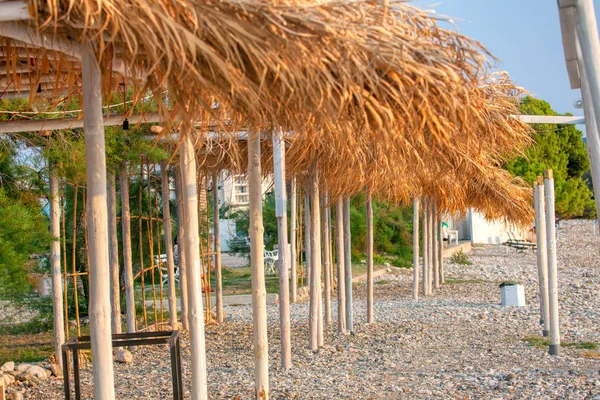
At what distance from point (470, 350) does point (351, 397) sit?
296 cm

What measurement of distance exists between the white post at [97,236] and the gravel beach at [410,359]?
11.4ft

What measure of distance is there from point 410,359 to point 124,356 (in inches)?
129

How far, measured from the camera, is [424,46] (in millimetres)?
3184

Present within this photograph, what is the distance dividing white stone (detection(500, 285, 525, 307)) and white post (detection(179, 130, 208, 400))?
31.3ft

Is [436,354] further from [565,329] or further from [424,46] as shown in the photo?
[424,46]

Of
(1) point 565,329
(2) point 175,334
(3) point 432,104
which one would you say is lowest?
(1) point 565,329

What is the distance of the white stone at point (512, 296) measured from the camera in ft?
43.2

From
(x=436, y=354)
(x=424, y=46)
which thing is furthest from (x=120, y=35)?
(x=436, y=354)

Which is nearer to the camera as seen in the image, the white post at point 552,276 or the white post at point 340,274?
the white post at point 552,276

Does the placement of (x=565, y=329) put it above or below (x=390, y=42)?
below

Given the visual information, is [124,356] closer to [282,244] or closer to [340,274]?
[282,244]

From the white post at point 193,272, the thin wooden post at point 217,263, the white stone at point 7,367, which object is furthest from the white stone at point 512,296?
the white post at point 193,272

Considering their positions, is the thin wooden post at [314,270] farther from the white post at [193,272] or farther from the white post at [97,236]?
the white post at [97,236]

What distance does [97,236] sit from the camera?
10.9 ft
